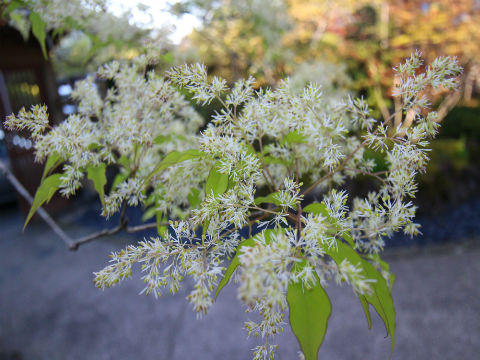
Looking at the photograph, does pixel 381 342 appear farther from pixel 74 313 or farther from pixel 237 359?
pixel 74 313

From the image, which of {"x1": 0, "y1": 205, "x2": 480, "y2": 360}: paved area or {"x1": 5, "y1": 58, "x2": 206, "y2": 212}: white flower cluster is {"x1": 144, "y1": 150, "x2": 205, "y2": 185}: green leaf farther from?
{"x1": 0, "y1": 205, "x2": 480, "y2": 360}: paved area

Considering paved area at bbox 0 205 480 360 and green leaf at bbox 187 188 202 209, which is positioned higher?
green leaf at bbox 187 188 202 209

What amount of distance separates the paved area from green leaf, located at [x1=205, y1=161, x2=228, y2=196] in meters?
2.09

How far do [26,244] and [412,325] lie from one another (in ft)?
15.8

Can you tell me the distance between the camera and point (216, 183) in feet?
2.33

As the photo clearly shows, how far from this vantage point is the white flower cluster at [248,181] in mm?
582

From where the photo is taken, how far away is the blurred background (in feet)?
7.83

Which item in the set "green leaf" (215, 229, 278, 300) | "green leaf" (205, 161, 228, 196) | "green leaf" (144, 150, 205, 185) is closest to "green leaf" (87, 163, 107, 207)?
"green leaf" (144, 150, 205, 185)

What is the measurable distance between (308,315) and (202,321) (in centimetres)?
266

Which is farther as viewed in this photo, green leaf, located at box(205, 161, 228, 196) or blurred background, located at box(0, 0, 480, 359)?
blurred background, located at box(0, 0, 480, 359)

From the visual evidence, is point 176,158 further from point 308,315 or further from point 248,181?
point 308,315

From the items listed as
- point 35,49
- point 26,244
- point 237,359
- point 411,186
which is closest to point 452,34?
point 237,359

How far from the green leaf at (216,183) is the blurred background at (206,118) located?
16cm

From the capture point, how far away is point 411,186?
74 centimetres
